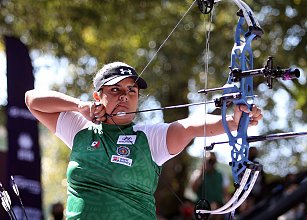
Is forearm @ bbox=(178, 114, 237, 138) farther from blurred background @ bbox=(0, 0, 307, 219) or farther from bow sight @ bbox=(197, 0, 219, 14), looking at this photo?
blurred background @ bbox=(0, 0, 307, 219)

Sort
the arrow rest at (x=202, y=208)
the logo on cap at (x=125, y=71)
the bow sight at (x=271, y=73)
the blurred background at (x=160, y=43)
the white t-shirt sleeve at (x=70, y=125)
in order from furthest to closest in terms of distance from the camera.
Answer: the blurred background at (x=160, y=43)
the white t-shirt sleeve at (x=70, y=125)
the logo on cap at (x=125, y=71)
the arrow rest at (x=202, y=208)
the bow sight at (x=271, y=73)

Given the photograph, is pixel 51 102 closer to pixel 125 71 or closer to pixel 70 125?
pixel 70 125

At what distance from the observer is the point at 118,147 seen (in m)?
3.47

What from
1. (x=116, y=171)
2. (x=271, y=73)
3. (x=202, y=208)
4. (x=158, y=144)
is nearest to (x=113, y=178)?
(x=116, y=171)

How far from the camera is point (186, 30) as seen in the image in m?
8.73

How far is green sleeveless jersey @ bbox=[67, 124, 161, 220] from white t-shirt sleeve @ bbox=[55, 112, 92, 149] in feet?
0.57

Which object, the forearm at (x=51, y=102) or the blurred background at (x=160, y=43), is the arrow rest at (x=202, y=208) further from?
the blurred background at (x=160, y=43)

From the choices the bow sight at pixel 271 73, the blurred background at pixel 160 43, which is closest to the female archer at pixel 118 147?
the bow sight at pixel 271 73

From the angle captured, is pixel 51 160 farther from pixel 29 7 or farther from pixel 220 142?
pixel 220 142

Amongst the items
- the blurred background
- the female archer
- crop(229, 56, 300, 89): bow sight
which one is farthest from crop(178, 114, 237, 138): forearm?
the blurred background

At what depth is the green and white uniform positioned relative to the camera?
3.39 metres

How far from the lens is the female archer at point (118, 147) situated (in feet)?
11.1

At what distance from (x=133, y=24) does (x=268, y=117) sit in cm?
235

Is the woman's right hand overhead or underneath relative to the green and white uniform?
overhead
